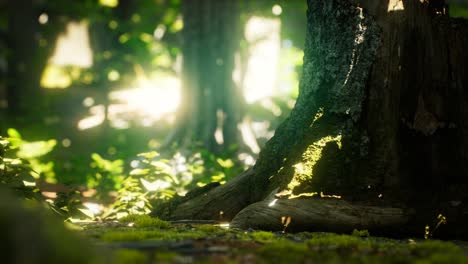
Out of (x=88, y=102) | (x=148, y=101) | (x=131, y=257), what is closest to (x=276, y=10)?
(x=148, y=101)

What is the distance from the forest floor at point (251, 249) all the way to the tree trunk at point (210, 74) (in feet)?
17.8

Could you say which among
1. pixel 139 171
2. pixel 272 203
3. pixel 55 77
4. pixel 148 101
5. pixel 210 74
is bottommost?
pixel 272 203

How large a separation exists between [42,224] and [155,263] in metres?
0.84

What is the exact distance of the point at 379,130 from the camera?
5.13m

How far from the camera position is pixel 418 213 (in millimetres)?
5129

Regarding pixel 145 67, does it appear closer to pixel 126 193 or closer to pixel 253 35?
pixel 253 35

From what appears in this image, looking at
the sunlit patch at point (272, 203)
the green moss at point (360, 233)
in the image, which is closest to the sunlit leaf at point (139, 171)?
the sunlit patch at point (272, 203)

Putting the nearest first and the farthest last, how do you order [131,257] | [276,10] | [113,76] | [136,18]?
[131,257] < [276,10] < [113,76] < [136,18]

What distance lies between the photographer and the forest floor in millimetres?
3248

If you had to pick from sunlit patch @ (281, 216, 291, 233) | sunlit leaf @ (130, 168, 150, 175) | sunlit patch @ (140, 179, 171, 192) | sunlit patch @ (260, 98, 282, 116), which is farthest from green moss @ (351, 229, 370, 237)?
sunlit patch @ (260, 98, 282, 116)

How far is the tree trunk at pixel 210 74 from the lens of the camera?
9969mm

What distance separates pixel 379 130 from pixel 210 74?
18.2 feet

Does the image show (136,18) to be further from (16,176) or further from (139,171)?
(16,176)

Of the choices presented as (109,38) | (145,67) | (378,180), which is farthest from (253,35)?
(378,180)
